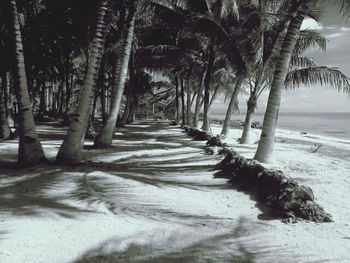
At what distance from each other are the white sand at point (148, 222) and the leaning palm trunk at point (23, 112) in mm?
485

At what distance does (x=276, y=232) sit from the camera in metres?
4.30

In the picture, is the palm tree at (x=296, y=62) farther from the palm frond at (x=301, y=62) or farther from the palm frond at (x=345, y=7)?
the palm frond at (x=345, y=7)

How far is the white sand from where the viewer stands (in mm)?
3674

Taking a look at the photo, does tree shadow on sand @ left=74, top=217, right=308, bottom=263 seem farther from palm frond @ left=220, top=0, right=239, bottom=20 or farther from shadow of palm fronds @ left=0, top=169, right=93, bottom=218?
palm frond @ left=220, top=0, right=239, bottom=20

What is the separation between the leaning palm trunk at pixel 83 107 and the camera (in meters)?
8.30

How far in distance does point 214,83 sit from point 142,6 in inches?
591

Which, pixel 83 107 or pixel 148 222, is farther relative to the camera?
pixel 83 107

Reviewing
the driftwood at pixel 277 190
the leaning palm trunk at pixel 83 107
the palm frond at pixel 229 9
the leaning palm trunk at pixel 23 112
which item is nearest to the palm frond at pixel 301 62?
the palm frond at pixel 229 9

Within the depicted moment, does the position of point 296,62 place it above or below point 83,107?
above

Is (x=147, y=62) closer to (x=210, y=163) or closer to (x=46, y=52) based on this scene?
(x=46, y=52)

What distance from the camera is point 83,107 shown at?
328 inches

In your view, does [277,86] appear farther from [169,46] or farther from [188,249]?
[169,46]

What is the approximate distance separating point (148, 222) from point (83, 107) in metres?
4.55

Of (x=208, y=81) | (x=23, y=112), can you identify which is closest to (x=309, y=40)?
(x=208, y=81)
